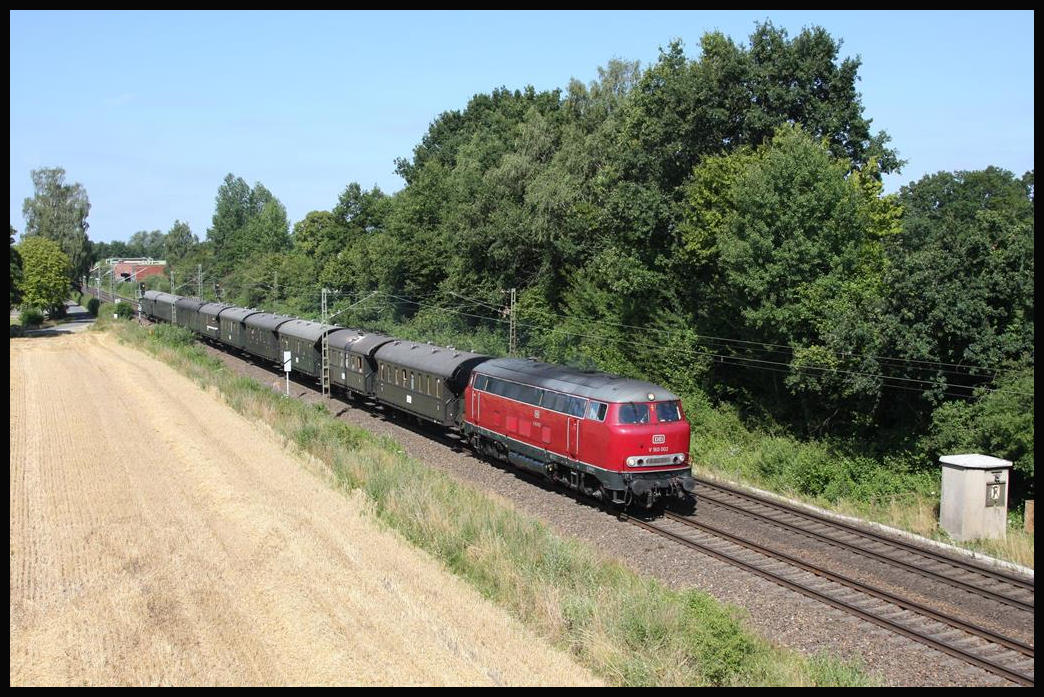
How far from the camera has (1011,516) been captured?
2167 cm

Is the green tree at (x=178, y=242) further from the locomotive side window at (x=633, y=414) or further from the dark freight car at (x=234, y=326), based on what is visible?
the locomotive side window at (x=633, y=414)

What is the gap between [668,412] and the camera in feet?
74.5

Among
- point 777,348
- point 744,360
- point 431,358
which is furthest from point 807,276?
point 431,358

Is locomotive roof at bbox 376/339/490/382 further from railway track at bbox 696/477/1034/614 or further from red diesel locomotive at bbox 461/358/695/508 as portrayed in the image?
railway track at bbox 696/477/1034/614

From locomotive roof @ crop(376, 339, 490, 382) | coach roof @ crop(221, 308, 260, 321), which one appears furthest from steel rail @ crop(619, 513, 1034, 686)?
coach roof @ crop(221, 308, 260, 321)

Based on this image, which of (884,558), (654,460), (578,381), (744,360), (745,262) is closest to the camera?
(884,558)

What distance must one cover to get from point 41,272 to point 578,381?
77.6m

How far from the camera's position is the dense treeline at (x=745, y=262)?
81.7 ft

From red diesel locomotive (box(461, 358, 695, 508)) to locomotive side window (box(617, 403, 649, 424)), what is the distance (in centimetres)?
3

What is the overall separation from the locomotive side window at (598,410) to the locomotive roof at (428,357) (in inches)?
340

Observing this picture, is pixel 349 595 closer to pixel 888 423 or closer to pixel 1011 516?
pixel 1011 516

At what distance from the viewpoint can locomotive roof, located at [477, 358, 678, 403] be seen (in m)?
22.5

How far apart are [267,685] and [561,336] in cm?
3755

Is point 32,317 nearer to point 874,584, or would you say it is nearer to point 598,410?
point 598,410
